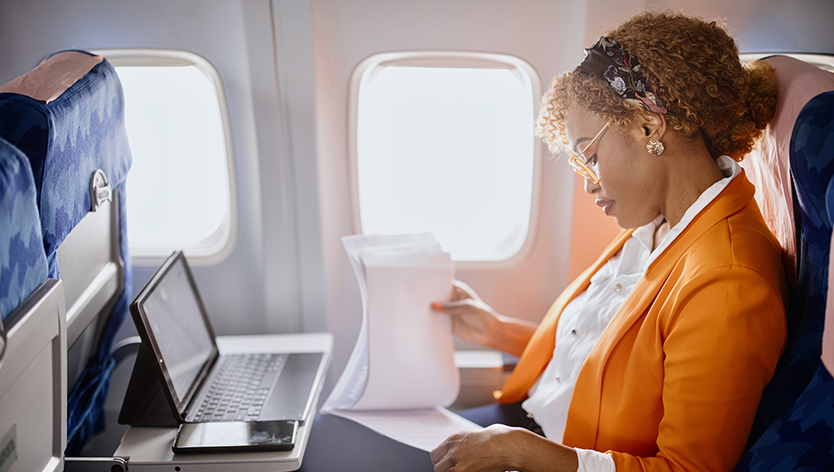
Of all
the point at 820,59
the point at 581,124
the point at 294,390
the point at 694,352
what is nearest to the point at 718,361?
the point at 694,352

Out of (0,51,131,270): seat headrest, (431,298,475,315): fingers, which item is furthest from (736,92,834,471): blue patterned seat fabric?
(0,51,131,270): seat headrest

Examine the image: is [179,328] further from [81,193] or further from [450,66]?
[450,66]

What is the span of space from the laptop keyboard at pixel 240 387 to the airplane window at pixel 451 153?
0.68 m

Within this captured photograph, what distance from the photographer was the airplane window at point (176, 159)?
2154 mm

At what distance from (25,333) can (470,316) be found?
4.10 ft

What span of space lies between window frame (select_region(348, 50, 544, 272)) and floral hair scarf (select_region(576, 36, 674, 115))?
2.50ft

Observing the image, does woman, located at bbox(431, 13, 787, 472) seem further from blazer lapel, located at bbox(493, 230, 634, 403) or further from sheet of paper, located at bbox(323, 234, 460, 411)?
sheet of paper, located at bbox(323, 234, 460, 411)

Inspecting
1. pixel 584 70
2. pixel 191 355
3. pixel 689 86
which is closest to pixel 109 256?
pixel 191 355

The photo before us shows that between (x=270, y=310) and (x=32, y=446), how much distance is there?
4.04 ft

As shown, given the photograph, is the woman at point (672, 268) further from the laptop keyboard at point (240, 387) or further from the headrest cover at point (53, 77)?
the headrest cover at point (53, 77)

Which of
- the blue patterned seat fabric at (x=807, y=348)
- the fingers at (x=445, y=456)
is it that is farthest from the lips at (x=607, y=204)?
the fingers at (x=445, y=456)

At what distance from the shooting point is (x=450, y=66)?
207 centimetres

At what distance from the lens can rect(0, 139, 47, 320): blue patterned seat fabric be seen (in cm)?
98

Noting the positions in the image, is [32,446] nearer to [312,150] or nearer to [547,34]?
[312,150]
